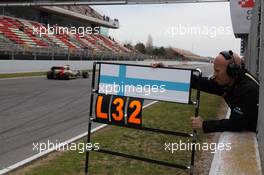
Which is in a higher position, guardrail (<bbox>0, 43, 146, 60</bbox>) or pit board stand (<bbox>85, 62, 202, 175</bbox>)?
guardrail (<bbox>0, 43, 146, 60</bbox>)

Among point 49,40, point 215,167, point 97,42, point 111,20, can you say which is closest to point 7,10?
point 49,40

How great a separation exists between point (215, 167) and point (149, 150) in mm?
2678

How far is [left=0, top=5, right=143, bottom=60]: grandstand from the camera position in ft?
114
